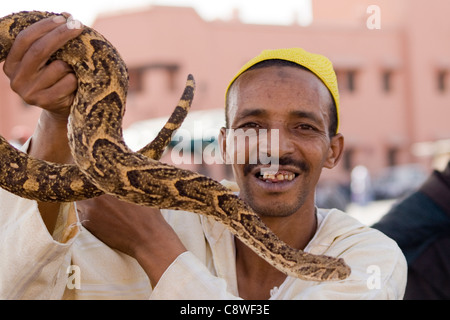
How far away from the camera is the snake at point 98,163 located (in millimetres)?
1665

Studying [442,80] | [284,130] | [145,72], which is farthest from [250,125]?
[442,80]

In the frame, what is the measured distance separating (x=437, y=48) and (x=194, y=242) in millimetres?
27583

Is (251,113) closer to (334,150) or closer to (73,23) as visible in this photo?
(334,150)

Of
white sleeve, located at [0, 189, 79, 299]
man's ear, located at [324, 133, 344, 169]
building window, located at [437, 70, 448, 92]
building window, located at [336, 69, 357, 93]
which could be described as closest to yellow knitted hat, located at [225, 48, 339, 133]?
man's ear, located at [324, 133, 344, 169]

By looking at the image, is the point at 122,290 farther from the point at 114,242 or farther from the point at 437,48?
the point at 437,48

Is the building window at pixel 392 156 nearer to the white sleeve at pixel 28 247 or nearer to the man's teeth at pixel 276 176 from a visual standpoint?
the man's teeth at pixel 276 176

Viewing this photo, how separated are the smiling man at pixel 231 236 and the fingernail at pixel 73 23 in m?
0.15

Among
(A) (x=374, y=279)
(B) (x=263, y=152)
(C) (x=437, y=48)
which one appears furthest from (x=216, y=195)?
(C) (x=437, y=48)

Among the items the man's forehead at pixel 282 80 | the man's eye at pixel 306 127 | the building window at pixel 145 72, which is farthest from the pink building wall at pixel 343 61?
the man's eye at pixel 306 127

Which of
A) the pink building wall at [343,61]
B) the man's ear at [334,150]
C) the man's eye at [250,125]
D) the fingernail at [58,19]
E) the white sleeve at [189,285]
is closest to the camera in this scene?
the fingernail at [58,19]

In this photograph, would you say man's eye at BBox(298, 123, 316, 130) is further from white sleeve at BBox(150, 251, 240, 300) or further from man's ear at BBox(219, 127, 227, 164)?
white sleeve at BBox(150, 251, 240, 300)

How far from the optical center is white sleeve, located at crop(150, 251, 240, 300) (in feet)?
6.02

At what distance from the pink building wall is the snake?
19.6 meters

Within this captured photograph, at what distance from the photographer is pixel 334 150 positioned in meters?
2.63
